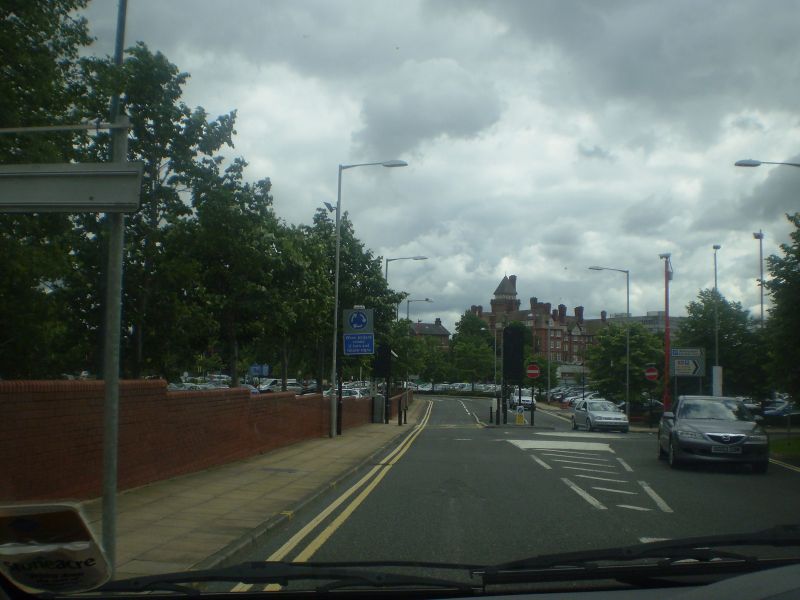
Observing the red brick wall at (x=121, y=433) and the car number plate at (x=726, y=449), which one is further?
the car number plate at (x=726, y=449)

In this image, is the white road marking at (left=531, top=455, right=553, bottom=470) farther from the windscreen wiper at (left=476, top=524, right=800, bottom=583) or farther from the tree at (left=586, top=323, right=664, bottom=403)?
the tree at (left=586, top=323, right=664, bottom=403)

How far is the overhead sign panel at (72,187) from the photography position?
5.64m

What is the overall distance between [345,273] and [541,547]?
96.9 ft

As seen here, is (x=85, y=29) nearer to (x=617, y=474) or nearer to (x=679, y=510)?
(x=679, y=510)

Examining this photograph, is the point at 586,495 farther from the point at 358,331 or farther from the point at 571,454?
the point at 358,331

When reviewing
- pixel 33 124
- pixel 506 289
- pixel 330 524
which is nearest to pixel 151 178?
pixel 33 124

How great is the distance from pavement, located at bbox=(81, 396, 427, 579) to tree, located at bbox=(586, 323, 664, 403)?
36.6m

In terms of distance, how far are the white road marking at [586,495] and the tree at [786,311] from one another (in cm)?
862

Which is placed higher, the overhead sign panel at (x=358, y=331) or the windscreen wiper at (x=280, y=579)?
the overhead sign panel at (x=358, y=331)

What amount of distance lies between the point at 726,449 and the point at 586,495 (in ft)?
17.0

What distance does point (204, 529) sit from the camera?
9242 mm

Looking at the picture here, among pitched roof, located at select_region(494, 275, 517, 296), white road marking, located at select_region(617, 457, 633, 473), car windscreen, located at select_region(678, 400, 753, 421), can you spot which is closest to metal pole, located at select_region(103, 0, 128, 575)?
white road marking, located at select_region(617, 457, 633, 473)

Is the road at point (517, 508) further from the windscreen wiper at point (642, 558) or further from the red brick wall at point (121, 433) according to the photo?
the windscreen wiper at point (642, 558)

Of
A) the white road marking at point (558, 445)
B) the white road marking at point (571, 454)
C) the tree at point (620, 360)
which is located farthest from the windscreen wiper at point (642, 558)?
the tree at point (620, 360)
